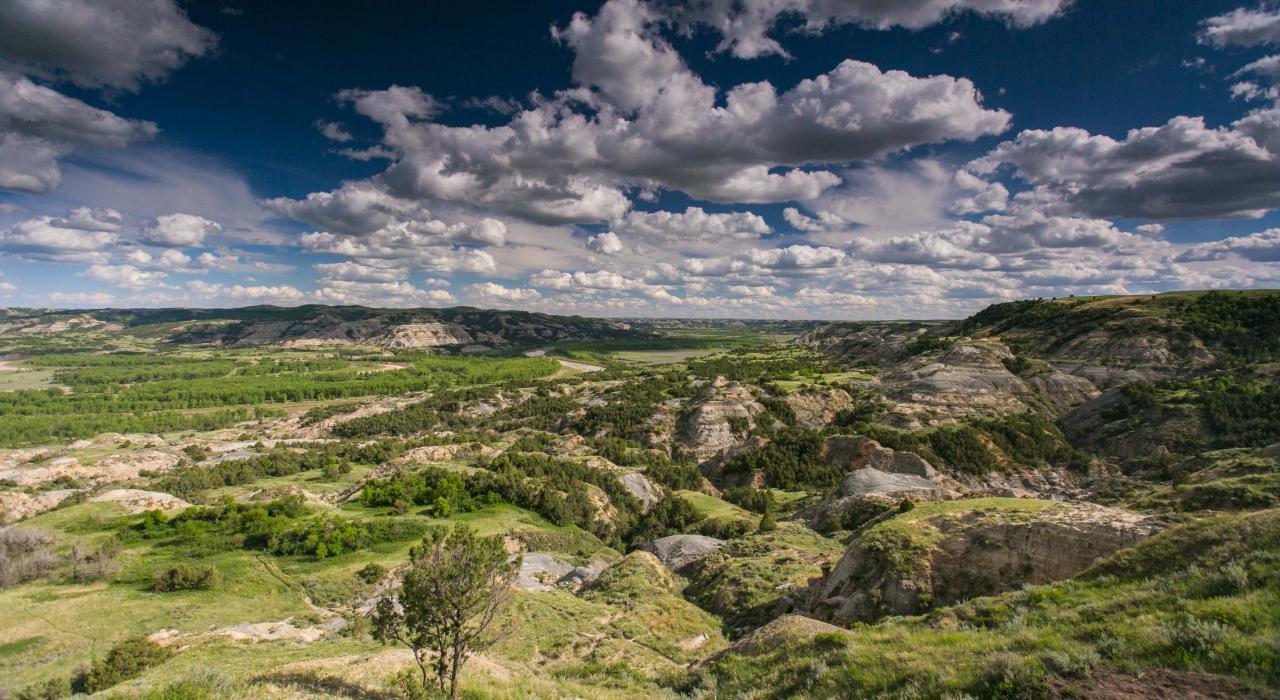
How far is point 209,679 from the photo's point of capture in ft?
41.6

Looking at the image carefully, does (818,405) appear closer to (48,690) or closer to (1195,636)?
(1195,636)

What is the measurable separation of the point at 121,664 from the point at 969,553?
3504 cm

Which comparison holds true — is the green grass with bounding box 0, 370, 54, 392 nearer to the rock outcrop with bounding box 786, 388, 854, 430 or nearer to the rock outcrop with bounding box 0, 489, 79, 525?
the rock outcrop with bounding box 0, 489, 79, 525

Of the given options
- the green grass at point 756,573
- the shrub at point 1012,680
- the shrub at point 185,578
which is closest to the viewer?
the shrub at point 1012,680

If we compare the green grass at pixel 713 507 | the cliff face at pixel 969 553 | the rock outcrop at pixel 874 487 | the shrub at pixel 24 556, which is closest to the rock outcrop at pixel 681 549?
the green grass at pixel 713 507

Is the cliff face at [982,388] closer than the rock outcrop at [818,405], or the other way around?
the cliff face at [982,388]

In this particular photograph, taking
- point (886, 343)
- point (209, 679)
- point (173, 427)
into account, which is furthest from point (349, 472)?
point (886, 343)

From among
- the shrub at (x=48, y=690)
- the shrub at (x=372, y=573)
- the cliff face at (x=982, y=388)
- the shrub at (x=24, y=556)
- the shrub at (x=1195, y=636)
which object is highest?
the shrub at (x=1195, y=636)

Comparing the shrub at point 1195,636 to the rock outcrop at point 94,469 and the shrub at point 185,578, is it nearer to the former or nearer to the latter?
the shrub at point 185,578

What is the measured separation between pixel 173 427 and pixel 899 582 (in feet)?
514

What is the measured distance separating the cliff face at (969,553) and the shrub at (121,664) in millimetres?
28415

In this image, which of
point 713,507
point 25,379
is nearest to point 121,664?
point 713,507

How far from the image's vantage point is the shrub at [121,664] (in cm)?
1831

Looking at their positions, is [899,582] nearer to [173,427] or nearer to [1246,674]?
[1246,674]
